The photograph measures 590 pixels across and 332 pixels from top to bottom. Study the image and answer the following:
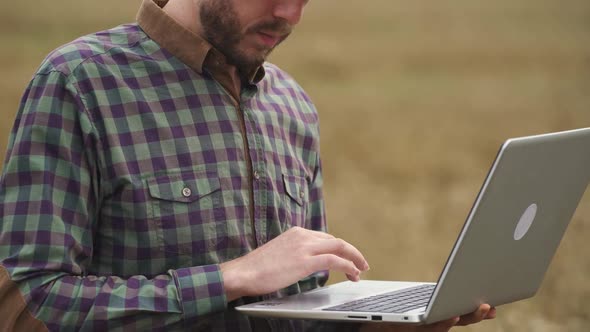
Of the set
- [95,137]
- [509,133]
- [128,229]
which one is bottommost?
[509,133]

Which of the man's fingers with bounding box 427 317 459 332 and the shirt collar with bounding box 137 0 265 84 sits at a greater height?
the shirt collar with bounding box 137 0 265 84

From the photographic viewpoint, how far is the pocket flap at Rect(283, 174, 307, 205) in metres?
1.80

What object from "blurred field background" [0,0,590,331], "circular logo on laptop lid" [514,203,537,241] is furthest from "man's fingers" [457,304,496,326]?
"blurred field background" [0,0,590,331]

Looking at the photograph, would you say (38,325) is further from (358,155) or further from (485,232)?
(358,155)

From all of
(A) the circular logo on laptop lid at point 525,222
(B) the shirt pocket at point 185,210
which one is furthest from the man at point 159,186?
(A) the circular logo on laptop lid at point 525,222

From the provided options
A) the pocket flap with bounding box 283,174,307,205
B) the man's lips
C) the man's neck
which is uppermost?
the man's neck

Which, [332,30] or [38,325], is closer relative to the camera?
[38,325]

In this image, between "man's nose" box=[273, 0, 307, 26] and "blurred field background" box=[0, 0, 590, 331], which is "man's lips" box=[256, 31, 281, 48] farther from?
"blurred field background" box=[0, 0, 590, 331]

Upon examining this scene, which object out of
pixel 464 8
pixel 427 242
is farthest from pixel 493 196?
pixel 464 8

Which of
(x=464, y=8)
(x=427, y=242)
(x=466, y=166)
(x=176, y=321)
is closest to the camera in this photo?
(x=176, y=321)

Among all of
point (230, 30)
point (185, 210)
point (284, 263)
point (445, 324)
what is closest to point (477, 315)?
point (445, 324)

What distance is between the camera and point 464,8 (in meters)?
7.20

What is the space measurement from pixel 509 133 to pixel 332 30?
1501 mm

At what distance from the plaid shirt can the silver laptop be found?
0.40 feet
